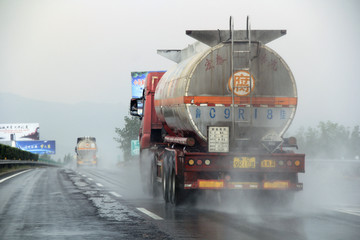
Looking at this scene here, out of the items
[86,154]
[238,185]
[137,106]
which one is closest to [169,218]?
[238,185]

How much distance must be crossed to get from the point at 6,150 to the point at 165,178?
30.1 m

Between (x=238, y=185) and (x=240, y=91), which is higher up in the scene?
(x=240, y=91)

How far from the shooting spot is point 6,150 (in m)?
42.4

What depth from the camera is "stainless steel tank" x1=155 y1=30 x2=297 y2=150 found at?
508 inches

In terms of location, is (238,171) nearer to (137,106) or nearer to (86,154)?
(137,106)

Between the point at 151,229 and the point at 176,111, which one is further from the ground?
the point at 176,111

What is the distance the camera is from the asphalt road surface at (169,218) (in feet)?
29.5

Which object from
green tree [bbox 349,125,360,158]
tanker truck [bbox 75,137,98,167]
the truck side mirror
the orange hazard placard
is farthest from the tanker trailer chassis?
green tree [bbox 349,125,360,158]

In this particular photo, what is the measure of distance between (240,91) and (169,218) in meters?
3.29

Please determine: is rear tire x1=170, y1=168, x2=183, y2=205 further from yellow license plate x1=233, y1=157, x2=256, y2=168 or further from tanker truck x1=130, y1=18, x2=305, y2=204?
yellow license plate x1=233, y1=157, x2=256, y2=168

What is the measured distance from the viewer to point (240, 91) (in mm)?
12898

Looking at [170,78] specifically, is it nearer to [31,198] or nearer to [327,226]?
[31,198]

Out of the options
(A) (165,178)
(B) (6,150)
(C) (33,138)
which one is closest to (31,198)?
(A) (165,178)

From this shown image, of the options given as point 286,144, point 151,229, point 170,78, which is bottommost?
point 151,229
